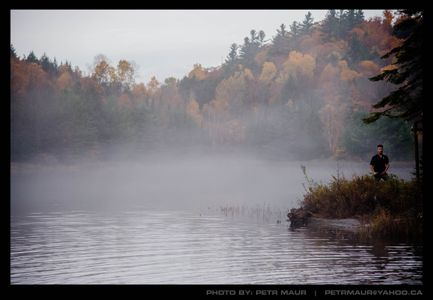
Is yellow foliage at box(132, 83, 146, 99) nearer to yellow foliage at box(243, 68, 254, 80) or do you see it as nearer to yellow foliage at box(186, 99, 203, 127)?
yellow foliage at box(186, 99, 203, 127)

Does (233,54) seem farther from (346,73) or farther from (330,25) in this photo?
(346,73)

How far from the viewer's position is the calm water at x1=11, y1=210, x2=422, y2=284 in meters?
13.4

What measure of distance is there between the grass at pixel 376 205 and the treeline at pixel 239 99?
141 ft

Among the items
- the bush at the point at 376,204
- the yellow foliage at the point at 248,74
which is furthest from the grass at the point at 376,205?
the yellow foliage at the point at 248,74

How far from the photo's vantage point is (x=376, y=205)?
20.4 metres

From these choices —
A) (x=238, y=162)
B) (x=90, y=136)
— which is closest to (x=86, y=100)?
(x=90, y=136)

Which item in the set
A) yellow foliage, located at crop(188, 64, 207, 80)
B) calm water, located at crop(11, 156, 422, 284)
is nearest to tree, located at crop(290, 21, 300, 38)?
yellow foliage, located at crop(188, 64, 207, 80)

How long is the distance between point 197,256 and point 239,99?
10589 centimetres

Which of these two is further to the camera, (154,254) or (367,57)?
(367,57)

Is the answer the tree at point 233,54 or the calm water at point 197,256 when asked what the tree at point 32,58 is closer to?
the tree at point 233,54

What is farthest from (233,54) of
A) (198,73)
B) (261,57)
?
(198,73)

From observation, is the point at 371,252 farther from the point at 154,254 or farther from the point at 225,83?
the point at 225,83
